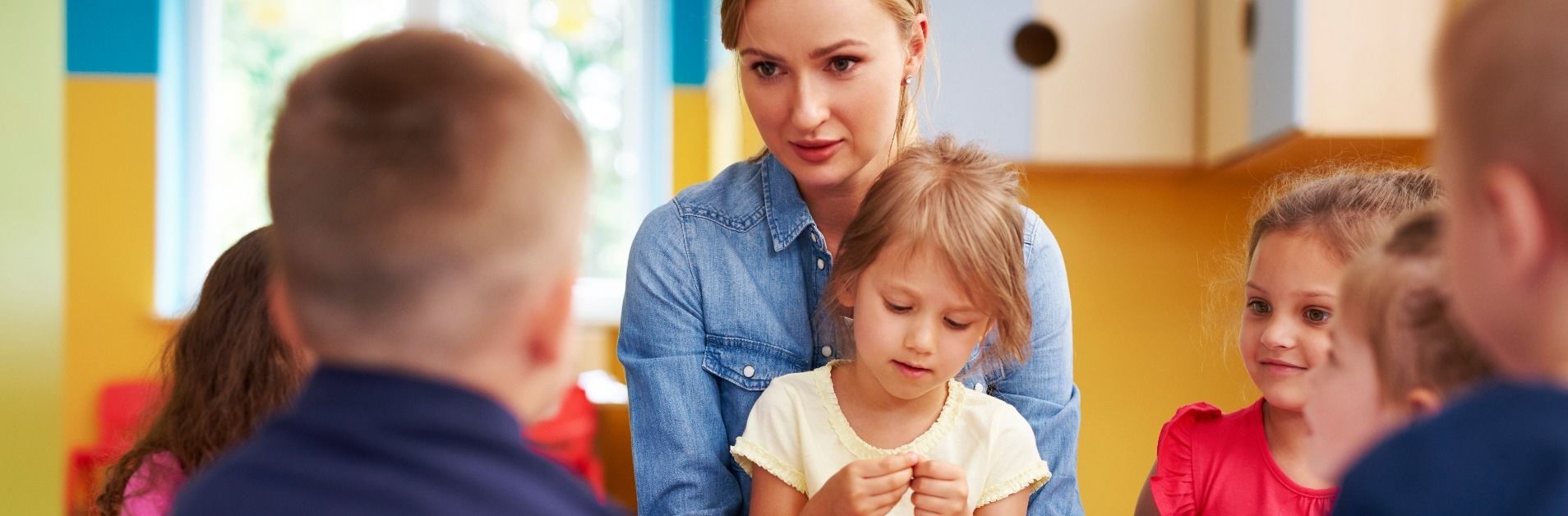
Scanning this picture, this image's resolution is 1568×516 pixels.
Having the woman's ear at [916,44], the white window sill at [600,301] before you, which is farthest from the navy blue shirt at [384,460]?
the white window sill at [600,301]

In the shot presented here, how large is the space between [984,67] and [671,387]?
1020 millimetres

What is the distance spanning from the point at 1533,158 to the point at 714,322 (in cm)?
106

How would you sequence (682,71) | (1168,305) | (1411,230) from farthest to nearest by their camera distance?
1. (682,71)
2. (1168,305)
3. (1411,230)

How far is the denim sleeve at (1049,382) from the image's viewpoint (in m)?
1.60

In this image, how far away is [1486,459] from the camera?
70 centimetres

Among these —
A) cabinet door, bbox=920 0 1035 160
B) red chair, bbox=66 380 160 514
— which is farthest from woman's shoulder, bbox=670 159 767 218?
red chair, bbox=66 380 160 514

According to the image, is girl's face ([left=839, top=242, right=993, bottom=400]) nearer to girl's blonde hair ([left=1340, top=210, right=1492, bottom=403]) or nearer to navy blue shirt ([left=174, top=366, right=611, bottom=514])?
girl's blonde hair ([left=1340, top=210, right=1492, bottom=403])

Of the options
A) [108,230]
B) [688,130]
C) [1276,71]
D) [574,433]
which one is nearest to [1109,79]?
[1276,71]

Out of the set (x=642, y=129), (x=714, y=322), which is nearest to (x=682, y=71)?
(x=642, y=129)

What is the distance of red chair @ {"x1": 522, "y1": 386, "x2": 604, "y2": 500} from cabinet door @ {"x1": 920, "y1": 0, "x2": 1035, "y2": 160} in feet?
10.0

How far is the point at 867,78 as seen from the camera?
160 cm

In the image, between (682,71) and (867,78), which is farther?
(682,71)

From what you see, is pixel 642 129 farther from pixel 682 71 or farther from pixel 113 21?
pixel 113 21

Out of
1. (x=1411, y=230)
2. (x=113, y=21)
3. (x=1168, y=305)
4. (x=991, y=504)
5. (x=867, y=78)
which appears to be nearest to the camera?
(x=1411, y=230)
